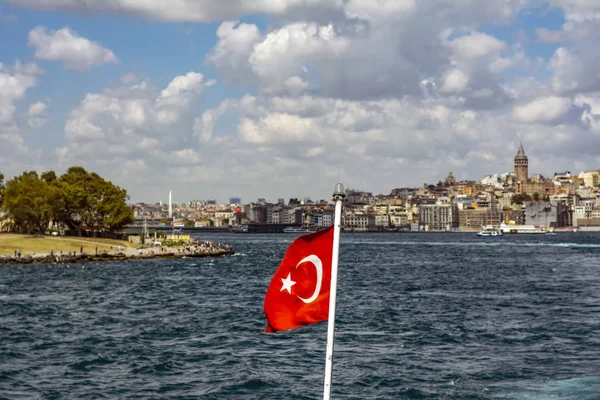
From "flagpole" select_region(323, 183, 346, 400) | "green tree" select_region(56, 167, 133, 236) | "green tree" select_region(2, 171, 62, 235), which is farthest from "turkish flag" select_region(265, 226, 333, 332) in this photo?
"green tree" select_region(56, 167, 133, 236)

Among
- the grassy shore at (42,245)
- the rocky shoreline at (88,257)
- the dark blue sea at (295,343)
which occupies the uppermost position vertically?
the grassy shore at (42,245)

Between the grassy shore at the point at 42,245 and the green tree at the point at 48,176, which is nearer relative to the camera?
the grassy shore at the point at 42,245

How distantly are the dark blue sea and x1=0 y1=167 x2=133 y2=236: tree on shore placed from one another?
6112 cm

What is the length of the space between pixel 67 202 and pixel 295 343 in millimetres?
107601

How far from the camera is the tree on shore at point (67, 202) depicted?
131 meters

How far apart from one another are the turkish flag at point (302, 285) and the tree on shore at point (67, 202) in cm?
11926

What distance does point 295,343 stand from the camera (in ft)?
130

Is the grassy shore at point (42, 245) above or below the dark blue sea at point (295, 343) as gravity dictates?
above

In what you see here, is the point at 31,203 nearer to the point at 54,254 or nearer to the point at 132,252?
the point at 132,252

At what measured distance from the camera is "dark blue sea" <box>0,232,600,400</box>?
3047cm

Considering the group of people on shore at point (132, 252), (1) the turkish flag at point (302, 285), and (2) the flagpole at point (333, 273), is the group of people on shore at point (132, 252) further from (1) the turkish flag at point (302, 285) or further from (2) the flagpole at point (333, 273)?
(2) the flagpole at point (333, 273)

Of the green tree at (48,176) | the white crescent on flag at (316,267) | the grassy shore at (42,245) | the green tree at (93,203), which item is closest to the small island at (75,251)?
the grassy shore at (42,245)

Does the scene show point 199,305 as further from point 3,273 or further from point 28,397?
point 3,273

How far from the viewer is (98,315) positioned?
51000 mm
